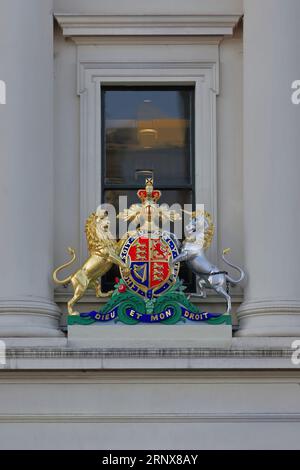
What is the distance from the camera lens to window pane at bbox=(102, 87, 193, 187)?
22250mm

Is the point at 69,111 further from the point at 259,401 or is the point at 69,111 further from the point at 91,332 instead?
the point at 259,401

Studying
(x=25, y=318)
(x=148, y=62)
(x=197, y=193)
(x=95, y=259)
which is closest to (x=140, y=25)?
(x=148, y=62)

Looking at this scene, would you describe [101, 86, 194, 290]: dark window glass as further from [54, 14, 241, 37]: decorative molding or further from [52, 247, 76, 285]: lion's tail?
[52, 247, 76, 285]: lion's tail

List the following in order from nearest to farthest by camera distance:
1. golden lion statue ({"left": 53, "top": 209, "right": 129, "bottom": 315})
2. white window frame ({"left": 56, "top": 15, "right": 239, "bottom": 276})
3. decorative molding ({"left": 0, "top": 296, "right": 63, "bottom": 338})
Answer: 1. decorative molding ({"left": 0, "top": 296, "right": 63, "bottom": 338})
2. golden lion statue ({"left": 53, "top": 209, "right": 129, "bottom": 315})
3. white window frame ({"left": 56, "top": 15, "right": 239, "bottom": 276})

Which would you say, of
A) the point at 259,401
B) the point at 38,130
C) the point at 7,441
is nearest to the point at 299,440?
the point at 259,401

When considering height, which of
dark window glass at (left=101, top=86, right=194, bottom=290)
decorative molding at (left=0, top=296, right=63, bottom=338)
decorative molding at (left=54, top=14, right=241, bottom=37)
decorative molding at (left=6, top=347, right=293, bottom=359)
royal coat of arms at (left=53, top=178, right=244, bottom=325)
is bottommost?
decorative molding at (left=6, top=347, right=293, bottom=359)

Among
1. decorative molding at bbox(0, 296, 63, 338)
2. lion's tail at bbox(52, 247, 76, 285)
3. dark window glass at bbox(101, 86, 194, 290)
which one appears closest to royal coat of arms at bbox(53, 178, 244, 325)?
lion's tail at bbox(52, 247, 76, 285)

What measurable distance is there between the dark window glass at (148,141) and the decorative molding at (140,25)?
0.78 meters

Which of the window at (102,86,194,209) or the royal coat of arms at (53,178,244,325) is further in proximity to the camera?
the window at (102,86,194,209)

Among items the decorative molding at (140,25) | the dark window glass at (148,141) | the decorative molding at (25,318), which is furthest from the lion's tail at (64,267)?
the decorative molding at (140,25)

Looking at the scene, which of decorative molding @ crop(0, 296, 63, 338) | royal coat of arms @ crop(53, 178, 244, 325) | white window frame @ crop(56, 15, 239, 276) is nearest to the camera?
decorative molding @ crop(0, 296, 63, 338)

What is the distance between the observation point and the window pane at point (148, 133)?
22.2 meters

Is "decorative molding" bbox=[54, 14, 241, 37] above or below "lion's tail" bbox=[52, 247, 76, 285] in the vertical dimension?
above

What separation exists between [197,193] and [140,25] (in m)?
2.36
